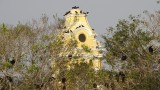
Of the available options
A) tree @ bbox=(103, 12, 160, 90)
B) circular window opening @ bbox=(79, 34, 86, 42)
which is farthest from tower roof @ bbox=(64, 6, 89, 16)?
tree @ bbox=(103, 12, 160, 90)

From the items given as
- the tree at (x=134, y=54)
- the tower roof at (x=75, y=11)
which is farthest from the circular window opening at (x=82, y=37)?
the tree at (x=134, y=54)

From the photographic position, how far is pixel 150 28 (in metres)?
27.6

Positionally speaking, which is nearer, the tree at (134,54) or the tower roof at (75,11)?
the tree at (134,54)

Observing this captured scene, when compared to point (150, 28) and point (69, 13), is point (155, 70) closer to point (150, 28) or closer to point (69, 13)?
point (150, 28)

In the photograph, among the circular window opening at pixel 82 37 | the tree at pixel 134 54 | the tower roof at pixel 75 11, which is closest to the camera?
the tree at pixel 134 54

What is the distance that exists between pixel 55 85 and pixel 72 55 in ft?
7.85

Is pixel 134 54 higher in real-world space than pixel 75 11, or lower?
lower

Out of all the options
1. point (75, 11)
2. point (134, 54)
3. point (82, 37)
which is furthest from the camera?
point (75, 11)

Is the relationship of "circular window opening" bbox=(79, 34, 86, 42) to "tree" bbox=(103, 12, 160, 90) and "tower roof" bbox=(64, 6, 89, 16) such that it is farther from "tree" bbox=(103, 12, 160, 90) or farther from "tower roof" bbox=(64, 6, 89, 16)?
"tree" bbox=(103, 12, 160, 90)

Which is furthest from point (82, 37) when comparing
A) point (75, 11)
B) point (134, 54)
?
point (134, 54)

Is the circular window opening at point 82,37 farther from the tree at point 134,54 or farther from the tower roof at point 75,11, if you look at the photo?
the tree at point 134,54

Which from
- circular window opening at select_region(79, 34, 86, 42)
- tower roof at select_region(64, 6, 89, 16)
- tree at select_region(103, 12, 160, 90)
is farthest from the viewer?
circular window opening at select_region(79, 34, 86, 42)

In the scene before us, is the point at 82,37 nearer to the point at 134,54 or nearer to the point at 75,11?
the point at 75,11

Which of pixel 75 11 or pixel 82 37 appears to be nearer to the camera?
pixel 82 37
